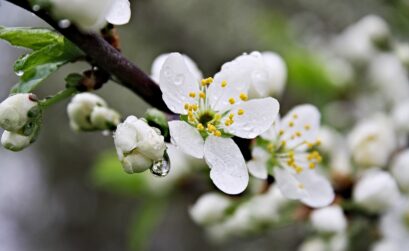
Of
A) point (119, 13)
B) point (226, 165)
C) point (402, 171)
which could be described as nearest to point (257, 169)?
point (226, 165)

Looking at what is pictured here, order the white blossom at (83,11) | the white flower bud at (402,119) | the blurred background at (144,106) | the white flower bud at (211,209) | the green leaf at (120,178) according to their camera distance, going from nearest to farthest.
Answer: the white blossom at (83,11)
the white flower bud at (211,209)
the white flower bud at (402,119)
the green leaf at (120,178)
the blurred background at (144,106)

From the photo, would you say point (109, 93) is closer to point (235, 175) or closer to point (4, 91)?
point (4, 91)

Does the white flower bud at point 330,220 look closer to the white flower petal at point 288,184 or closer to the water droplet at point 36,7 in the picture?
the white flower petal at point 288,184

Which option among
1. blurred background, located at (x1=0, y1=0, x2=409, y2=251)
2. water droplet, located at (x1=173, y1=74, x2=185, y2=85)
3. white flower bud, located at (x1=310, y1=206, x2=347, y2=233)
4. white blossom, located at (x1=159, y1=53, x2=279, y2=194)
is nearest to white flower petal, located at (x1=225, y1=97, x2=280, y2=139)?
white blossom, located at (x1=159, y1=53, x2=279, y2=194)

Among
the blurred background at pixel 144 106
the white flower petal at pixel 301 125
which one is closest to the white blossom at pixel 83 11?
the white flower petal at pixel 301 125

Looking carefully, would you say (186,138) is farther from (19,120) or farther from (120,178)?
(120,178)

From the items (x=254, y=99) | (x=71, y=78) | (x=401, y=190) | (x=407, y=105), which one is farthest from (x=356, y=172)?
→ (x=71, y=78)
